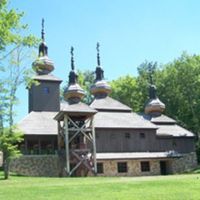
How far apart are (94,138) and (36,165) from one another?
5.41m

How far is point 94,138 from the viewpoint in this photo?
108 feet

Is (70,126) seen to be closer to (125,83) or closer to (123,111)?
(123,111)

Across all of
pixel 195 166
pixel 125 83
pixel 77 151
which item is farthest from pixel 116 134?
pixel 125 83

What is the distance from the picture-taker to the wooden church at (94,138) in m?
33.2

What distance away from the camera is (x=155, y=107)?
4475 centimetres

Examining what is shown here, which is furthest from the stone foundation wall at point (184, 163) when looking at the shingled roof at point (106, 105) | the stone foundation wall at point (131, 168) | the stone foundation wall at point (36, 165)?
the stone foundation wall at point (36, 165)

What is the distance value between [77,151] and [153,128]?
9.89 metres

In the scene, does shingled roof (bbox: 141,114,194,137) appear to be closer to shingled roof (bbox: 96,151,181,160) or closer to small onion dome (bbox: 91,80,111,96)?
shingled roof (bbox: 96,151,181,160)

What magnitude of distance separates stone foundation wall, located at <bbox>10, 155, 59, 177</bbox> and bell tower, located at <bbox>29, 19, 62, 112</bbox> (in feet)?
20.8

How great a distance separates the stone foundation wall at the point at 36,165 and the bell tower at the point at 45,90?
6.35m

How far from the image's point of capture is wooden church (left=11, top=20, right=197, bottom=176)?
3322 centimetres

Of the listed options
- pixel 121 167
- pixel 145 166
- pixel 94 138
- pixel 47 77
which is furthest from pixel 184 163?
pixel 47 77

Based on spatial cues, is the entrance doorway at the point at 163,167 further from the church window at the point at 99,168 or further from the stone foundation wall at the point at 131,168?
the church window at the point at 99,168

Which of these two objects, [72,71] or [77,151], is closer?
[77,151]
